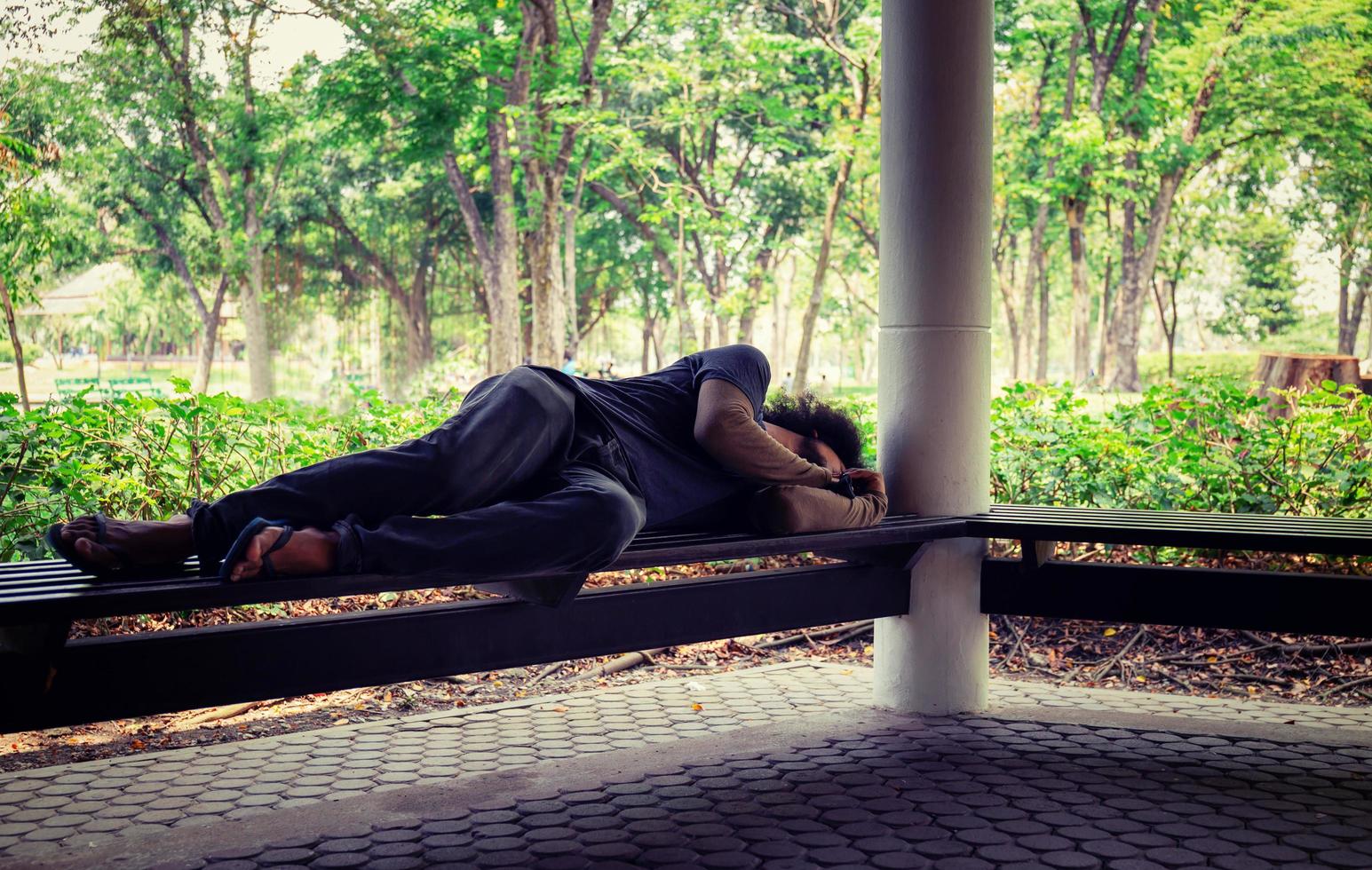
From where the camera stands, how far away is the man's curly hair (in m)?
4.65

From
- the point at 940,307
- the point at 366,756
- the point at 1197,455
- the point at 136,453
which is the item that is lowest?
the point at 366,756

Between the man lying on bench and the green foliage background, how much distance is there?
239 cm

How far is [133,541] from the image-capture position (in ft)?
10.5

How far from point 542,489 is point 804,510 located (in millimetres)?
894

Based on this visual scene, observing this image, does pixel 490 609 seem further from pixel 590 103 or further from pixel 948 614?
pixel 590 103

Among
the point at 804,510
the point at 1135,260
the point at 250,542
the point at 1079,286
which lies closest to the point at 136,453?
the point at 250,542

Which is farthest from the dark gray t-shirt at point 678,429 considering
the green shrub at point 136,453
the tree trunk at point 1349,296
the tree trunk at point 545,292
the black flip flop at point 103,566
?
the tree trunk at point 1349,296

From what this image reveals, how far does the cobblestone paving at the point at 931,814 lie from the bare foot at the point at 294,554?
0.92 metres

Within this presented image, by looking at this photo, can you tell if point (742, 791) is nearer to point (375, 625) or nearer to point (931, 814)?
point (931, 814)

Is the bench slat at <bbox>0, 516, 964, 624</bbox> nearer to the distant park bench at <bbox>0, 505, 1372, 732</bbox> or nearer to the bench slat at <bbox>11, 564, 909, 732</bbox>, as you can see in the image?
the distant park bench at <bbox>0, 505, 1372, 732</bbox>

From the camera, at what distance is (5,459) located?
5.59 meters

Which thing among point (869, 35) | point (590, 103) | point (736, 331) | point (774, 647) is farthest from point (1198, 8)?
point (774, 647)

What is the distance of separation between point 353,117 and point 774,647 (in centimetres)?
1184

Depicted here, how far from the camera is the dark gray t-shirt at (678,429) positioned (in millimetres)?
4164
